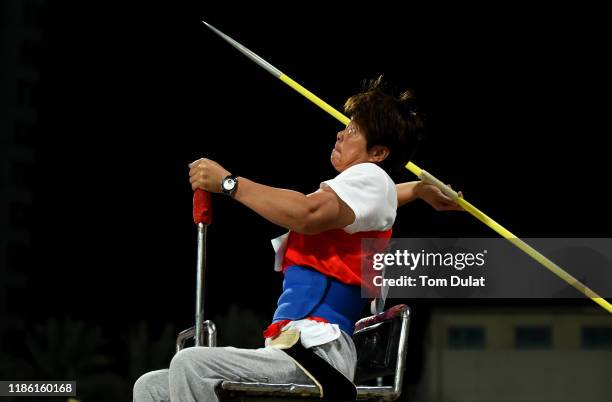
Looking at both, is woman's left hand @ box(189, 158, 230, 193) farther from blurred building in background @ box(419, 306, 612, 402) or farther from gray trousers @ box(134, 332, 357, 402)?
blurred building in background @ box(419, 306, 612, 402)

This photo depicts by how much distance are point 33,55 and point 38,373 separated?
17031 millimetres

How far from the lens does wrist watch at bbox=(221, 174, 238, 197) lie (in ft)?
11.3

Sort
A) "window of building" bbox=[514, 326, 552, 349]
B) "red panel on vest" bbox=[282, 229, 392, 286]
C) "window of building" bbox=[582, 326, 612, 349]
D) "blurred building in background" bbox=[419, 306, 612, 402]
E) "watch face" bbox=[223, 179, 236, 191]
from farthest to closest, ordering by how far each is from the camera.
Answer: "window of building" bbox=[582, 326, 612, 349] < "window of building" bbox=[514, 326, 552, 349] < "blurred building in background" bbox=[419, 306, 612, 402] < "red panel on vest" bbox=[282, 229, 392, 286] < "watch face" bbox=[223, 179, 236, 191]

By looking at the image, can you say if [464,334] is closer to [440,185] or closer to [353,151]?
[440,185]

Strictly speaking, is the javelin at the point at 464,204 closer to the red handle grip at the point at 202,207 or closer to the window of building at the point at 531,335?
the red handle grip at the point at 202,207

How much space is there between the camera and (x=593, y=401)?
5025cm

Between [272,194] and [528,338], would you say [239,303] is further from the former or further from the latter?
[272,194]

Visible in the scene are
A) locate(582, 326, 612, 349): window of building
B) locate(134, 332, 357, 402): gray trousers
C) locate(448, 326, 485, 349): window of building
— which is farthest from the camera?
locate(448, 326, 485, 349): window of building

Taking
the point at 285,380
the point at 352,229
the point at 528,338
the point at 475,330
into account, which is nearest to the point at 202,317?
the point at 285,380

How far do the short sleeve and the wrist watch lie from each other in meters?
0.31

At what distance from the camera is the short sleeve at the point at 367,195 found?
3527 millimetres

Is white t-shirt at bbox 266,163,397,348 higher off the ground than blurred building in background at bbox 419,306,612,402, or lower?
lower

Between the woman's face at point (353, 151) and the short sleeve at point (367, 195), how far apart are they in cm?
10

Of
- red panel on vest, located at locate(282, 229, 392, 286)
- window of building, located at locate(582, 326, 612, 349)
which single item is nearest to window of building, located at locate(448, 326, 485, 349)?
window of building, located at locate(582, 326, 612, 349)
